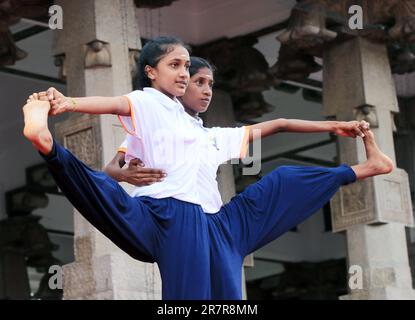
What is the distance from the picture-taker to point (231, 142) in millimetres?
5637

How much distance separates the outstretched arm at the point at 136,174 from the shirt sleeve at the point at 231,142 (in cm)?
33

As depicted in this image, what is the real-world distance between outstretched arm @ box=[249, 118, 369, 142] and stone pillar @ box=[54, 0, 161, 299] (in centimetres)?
590

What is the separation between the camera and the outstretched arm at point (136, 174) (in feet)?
17.6

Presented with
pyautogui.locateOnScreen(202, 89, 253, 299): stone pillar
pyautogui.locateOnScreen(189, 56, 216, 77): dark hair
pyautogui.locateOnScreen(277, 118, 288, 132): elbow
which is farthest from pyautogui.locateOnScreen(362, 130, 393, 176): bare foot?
pyautogui.locateOnScreen(202, 89, 253, 299): stone pillar

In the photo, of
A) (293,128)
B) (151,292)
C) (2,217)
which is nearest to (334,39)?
(151,292)

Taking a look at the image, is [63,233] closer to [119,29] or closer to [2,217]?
[2,217]

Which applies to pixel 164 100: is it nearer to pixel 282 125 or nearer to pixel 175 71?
pixel 175 71

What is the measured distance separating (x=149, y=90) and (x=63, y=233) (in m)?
17.4

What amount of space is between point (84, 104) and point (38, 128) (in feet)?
1.21

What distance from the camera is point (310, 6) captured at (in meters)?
14.3

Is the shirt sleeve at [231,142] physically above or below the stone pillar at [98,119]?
below

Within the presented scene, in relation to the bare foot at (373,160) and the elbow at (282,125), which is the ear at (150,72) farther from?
the bare foot at (373,160)

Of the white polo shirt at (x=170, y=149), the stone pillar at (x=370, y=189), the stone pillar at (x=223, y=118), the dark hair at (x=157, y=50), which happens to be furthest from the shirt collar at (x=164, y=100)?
the stone pillar at (x=223, y=118)

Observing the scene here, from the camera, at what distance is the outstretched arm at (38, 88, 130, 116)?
4.96m
